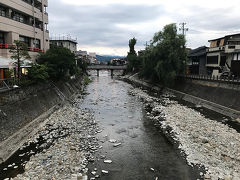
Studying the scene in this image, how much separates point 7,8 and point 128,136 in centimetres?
2608

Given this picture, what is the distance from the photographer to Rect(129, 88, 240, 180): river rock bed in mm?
11375

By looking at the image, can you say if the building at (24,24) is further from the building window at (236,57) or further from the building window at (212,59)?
the building window at (212,59)

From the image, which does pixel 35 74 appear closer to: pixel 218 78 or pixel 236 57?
pixel 218 78

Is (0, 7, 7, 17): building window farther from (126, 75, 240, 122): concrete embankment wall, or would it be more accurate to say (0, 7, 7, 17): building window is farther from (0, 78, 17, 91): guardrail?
(126, 75, 240, 122): concrete embankment wall

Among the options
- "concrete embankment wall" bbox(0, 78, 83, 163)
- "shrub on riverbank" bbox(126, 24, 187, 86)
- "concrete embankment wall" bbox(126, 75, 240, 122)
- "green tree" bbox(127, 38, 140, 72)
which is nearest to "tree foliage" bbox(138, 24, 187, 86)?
"shrub on riverbank" bbox(126, 24, 187, 86)

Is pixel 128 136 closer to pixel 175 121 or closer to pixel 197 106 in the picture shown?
pixel 175 121

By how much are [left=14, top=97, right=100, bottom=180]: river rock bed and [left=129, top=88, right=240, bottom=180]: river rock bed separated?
7451 millimetres

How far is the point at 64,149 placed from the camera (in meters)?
13.7

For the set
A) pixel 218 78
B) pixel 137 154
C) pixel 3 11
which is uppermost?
pixel 3 11

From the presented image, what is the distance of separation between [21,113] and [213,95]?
26441 millimetres

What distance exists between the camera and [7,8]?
26.5m

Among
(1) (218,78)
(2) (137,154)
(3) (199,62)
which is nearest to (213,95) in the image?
(1) (218,78)

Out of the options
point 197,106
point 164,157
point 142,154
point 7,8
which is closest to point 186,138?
point 164,157

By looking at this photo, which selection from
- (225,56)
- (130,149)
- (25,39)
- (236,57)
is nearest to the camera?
(130,149)
